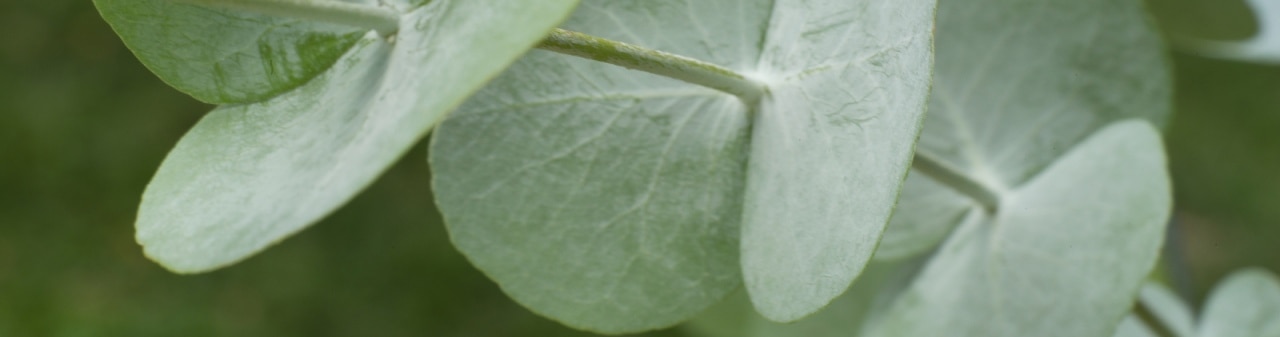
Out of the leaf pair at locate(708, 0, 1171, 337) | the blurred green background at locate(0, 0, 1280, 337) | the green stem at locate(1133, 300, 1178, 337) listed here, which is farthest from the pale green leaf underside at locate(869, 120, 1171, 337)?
the blurred green background at locate(0, 0, 1280, 337)

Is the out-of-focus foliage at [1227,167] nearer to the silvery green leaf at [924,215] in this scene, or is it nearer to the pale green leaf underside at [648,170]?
the silvery green leaf at [924,215]

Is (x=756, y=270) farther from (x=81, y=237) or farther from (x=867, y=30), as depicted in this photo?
(x=81, y=237)

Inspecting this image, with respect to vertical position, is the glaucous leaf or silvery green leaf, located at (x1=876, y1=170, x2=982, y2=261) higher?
silvery green leaf, located at (x1=876, y1=170, x2=982, y2=261)

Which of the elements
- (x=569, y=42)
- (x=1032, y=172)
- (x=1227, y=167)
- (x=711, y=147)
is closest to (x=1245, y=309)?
(x=1032, y=172)

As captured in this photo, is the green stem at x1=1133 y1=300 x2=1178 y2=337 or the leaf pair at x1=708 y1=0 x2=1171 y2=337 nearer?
the leaf pair at x1=708 y1=0 x2=1171 y2=337

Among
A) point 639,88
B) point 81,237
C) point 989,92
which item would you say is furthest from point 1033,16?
point 81,237

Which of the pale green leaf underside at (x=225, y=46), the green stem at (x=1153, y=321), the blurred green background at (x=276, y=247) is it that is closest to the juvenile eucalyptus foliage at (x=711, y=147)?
the pale green leaf underside at (x=225, y=46)

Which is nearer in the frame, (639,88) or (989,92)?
(639,88)

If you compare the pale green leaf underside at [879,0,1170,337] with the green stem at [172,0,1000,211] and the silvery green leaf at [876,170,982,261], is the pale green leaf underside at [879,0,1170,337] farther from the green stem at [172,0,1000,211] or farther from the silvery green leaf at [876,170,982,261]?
the green stem at [172,0,1000,211]
